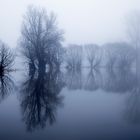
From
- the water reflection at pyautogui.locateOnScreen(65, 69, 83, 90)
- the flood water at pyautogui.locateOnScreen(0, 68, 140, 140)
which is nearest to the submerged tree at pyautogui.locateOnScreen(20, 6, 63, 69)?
the water reflection at pyautogui.locateOnScreen(65, 69, 83, 90)

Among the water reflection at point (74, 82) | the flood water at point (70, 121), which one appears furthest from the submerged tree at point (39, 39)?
the flood water at point (70, 121)

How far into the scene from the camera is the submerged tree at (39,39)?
131ft

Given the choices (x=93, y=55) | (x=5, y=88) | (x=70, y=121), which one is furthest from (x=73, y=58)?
(x=70, y=121)

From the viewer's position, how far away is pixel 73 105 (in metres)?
11.4

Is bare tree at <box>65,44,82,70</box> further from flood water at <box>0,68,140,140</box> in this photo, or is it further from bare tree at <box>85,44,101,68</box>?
flood water at <box>0,68,140,140</box>

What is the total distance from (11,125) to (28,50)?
33.3m

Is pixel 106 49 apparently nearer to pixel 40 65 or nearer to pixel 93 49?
pixel 93 49

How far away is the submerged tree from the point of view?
1566 inches

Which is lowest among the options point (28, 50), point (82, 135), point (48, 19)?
point (82, 135)

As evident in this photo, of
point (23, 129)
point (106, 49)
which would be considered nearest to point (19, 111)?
point (23, 129)

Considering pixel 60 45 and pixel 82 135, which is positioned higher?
pixel 60 45

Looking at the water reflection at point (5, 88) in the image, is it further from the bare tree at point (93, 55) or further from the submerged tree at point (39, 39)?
the bare tree at point (93, 55)

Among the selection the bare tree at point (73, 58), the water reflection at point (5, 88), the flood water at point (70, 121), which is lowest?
the flood water at point (70, 121)

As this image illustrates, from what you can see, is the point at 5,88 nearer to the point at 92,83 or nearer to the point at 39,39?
the point at 92,83
